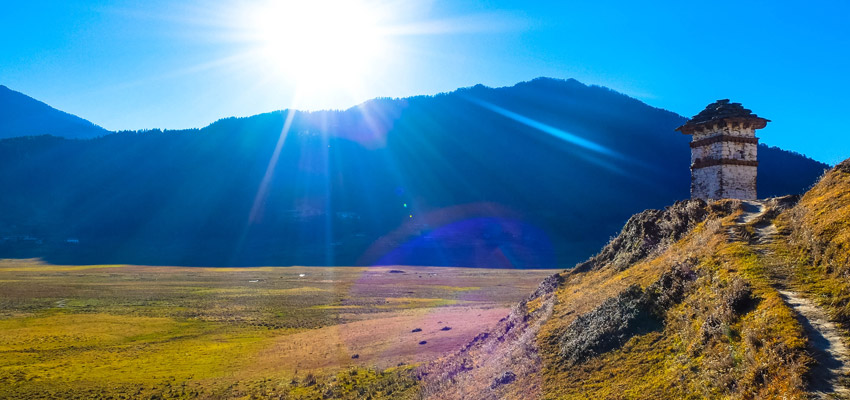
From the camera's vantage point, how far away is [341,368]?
66.5 ft

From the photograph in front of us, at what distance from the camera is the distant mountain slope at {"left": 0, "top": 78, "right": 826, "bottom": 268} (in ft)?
429

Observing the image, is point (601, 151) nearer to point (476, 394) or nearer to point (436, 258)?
point (436, 258)

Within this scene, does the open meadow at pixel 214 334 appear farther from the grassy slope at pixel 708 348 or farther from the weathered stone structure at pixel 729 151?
the weathered stone structure at pixel 729 151

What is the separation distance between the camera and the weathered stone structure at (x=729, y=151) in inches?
527

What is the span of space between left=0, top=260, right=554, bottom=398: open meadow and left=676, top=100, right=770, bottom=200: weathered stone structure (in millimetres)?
12291

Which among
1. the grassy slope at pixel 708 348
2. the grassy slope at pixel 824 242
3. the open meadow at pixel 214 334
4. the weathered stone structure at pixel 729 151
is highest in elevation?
the weathered stone structure at pixel 729 151

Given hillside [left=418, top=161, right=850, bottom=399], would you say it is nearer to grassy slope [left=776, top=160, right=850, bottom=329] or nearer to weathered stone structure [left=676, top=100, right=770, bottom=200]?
grassy slope [left=776, top=160, right=850, bottom=329]

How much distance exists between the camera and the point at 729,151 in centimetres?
1344

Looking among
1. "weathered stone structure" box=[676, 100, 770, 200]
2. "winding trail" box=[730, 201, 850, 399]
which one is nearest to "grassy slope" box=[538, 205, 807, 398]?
"winding trail" box=[730, 201, 850, 399]

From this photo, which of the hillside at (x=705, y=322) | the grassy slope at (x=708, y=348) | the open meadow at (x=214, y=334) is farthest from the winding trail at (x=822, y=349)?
the open meadow at (x=214, y=334)

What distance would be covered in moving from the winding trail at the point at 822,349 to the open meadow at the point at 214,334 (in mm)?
14277

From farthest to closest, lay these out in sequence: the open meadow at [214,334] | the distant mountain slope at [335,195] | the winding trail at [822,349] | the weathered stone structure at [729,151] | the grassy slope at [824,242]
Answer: the distant mountain slope at [335,195] < the open meadow at [214,334] < the weathered stone structure at [729,151] < the grassy slope at [824,242] < the winding trail at [822,349]

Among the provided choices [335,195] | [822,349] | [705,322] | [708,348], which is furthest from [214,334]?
[335,195]

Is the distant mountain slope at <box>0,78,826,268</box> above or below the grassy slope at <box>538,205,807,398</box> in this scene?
above
